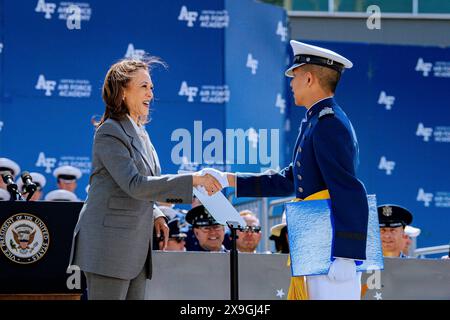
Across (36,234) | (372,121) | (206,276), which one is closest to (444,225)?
(372,121)

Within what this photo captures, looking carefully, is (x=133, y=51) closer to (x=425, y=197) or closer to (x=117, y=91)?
(x=425, y=197)

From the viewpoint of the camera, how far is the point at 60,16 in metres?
9.68

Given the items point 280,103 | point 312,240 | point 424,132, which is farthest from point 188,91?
point 312,240

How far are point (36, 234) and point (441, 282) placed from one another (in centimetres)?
263

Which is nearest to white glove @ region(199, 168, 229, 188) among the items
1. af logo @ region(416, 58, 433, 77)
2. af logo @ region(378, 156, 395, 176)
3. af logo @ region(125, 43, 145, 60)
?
af logo @ region(125, 43, 145, 60)

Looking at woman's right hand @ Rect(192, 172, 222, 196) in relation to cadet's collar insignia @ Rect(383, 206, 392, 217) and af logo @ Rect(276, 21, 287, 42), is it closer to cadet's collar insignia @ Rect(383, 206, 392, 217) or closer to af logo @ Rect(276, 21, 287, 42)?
cadet's collar insignia @ Rect(383, 206, 392, 217)

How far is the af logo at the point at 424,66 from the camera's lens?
11445mm

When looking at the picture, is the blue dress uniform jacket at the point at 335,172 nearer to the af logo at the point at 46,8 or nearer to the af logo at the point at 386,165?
the af logo at the point at 46,8

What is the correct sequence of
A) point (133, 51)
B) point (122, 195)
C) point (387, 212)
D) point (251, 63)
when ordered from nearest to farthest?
point (122, 195), point (387, 212), point (133, 51), point (251, 63)

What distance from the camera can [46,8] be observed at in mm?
9664

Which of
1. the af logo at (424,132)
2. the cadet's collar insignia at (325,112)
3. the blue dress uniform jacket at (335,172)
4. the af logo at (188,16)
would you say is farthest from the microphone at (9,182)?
the af logo at (424,132)

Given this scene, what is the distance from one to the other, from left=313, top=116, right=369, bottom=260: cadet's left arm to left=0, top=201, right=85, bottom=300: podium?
185cm

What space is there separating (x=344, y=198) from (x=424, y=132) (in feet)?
22.6
